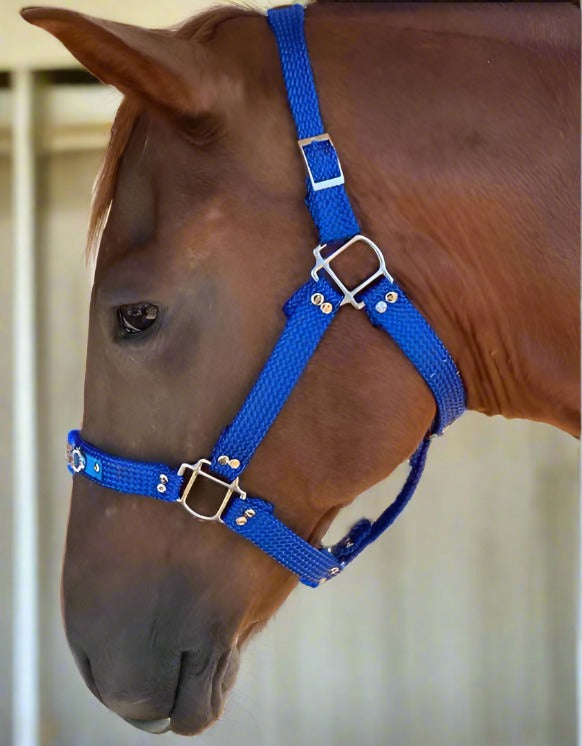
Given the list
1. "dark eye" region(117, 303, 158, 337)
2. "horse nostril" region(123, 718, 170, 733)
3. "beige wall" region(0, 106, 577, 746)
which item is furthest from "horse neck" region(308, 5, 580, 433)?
"beige wall" region(0, 106, 577, 746)

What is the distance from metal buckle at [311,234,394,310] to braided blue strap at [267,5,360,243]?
0.04 feet

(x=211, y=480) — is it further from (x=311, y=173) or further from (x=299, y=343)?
(x=311, y=173)

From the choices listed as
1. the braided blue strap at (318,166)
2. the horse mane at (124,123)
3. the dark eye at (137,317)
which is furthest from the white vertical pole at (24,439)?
the braided blue strap at (318,166)

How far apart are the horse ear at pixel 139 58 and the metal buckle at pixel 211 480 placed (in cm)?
39

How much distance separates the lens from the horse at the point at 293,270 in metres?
0.98

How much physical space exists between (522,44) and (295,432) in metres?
0.53

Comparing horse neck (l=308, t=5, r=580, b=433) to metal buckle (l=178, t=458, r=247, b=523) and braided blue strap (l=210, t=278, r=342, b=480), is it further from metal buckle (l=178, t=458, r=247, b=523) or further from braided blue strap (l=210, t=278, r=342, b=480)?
metal buckle (l=178, t=458, r=247, b=523)

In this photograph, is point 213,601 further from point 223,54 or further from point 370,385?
point 223,54

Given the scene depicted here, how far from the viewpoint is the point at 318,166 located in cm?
96

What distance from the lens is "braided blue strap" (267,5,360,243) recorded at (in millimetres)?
961

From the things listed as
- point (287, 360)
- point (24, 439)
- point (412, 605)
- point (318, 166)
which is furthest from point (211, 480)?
point (412, 605)

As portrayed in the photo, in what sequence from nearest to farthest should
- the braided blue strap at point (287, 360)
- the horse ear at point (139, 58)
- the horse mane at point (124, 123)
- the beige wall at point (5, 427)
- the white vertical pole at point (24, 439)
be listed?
1. the horse ear at point (139, 58)
2. the braided blue strap at point (287, 360)
3. the horse mane at point (124, 123)
4. the white vertical pole at point (24, 439)
5. the beige wall at point (5, 427)

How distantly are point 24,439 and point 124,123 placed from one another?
140cm

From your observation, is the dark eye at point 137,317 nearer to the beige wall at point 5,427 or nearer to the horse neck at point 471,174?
the horse neck at point 471,174
